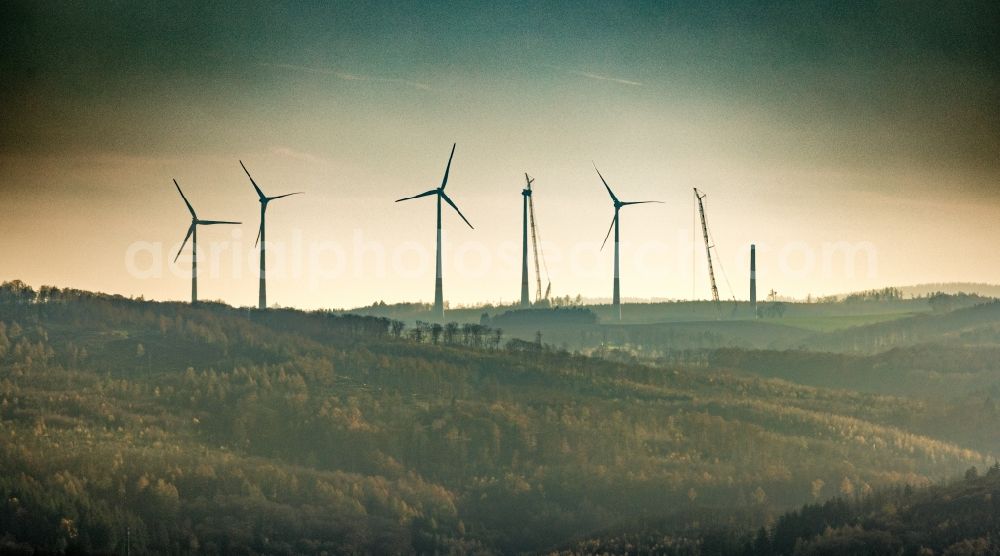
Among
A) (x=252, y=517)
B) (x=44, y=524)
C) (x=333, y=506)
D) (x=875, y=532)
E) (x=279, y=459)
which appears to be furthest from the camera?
(x=279, y=459)

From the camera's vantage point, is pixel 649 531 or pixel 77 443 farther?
pixel 77 443

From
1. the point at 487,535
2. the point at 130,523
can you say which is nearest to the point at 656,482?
the point at 487,535

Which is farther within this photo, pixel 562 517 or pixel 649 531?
pixel 562 517

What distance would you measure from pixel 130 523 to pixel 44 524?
33.2ft

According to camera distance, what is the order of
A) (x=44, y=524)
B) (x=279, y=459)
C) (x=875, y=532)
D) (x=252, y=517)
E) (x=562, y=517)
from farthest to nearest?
(x=279, y=459) → (x=562, y=517) → (x=252, y=517) → (x=44, y=524) → (x=875, y=532)

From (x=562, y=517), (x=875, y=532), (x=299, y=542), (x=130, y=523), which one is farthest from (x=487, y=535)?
(x=875, y=532)

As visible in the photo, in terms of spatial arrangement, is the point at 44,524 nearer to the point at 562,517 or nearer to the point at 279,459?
the point at 279,459

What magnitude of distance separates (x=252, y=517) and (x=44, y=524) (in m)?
22.8

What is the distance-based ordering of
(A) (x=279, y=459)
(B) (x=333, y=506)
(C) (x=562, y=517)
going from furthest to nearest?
(A) (x=279, y=459), (C) (x=562, y=517), (B) (x=333, y=506)

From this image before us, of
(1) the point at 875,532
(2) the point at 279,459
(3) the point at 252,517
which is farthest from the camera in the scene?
(2) the point at 279,459

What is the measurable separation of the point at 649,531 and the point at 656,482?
129 feet

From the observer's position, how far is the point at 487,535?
172375 mm

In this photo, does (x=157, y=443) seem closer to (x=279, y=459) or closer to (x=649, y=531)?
(x=279, y=459)

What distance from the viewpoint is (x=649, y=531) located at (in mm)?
160500
